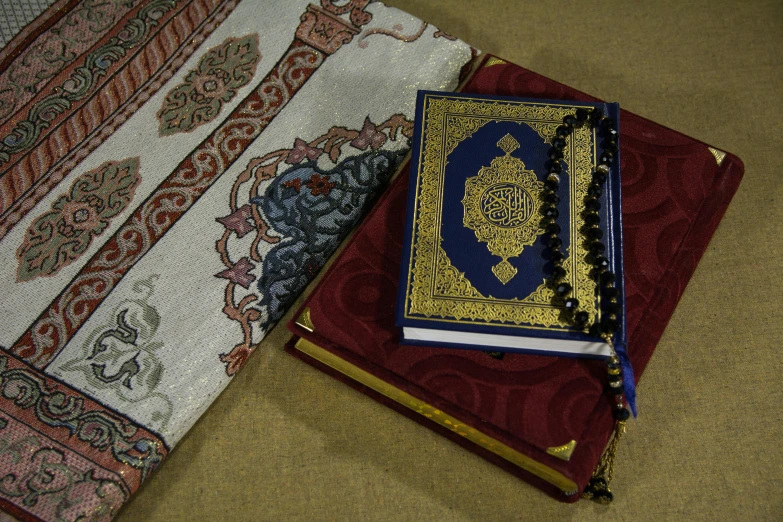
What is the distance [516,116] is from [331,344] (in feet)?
1.50

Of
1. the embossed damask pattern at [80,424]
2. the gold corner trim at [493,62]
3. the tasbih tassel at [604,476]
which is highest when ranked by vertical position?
the gold corner trim at [493,62]

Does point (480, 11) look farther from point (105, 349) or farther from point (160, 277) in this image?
point (105, 349)

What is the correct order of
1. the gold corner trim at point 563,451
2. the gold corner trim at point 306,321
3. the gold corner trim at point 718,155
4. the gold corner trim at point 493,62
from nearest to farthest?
the gold corner trim at point 563,451 < the gold corner trim at point 306,321 < the gold corner trim at point 718,155 < the gold corner trim at point 493,62

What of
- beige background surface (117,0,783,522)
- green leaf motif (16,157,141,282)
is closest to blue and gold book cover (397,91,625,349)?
beige background surface (117,0,783,522)

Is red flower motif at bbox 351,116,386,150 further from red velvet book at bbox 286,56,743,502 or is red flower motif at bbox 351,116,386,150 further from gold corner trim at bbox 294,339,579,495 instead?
gold corner trim at bbox 294,339,579,495

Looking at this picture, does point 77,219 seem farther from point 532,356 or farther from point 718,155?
point 718,155

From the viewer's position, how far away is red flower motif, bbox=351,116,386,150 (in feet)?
3.91

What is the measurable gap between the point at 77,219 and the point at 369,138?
51 cm

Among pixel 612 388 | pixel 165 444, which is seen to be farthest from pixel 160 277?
pixel 612 388

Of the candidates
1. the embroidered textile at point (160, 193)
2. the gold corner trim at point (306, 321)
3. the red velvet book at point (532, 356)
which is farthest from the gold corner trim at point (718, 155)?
the gold corner trim at point (306, 321)

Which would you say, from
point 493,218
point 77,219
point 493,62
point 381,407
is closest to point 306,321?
point 381,407

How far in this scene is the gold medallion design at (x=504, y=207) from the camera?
962 mm

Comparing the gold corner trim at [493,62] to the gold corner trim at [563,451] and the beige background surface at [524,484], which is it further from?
the gold corner trim at [563,451]

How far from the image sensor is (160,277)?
3.53 feet
